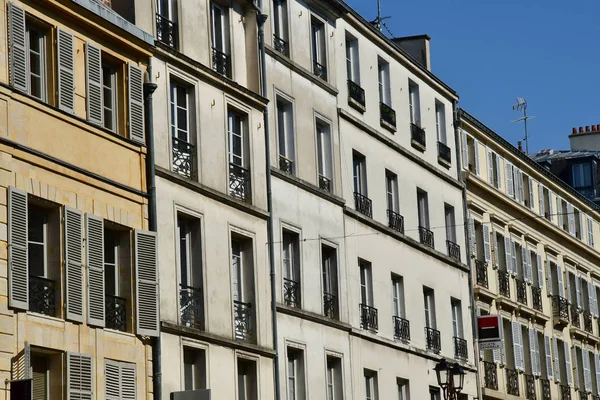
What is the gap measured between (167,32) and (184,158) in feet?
9.01

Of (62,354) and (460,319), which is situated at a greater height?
(460,319)

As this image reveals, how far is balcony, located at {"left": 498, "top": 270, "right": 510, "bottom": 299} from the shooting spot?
5534 cm

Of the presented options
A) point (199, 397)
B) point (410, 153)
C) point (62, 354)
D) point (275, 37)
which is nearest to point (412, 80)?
point (410, 153)

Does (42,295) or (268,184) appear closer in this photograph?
(42,295)

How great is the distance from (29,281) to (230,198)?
8.26m

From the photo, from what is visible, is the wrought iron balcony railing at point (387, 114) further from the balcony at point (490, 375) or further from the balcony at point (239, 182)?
the balcony at point (239, 182)

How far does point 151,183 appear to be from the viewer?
32.7 meters

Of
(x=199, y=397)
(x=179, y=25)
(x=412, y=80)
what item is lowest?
(x=199, y=397)

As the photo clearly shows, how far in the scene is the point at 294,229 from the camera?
129ft

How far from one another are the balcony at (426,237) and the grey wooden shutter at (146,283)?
17.5 m

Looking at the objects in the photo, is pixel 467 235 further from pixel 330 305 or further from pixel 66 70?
pixel 66 70

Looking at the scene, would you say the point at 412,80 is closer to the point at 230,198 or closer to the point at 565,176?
the point at 230,198

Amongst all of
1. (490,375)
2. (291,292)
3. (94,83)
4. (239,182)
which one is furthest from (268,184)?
(490,375)

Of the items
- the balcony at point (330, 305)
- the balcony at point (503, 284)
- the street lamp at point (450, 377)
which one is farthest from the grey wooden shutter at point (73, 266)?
the balcony at point (503, 284)
